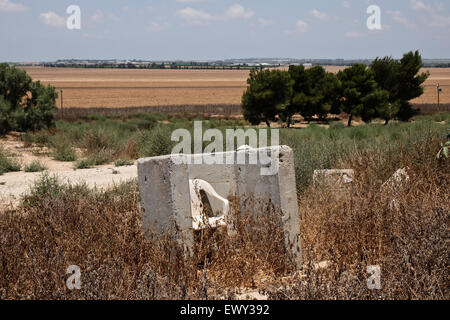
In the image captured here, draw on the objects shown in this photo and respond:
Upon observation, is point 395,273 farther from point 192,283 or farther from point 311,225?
point 311,225

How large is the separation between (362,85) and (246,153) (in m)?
32.7

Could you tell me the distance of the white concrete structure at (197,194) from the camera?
16.5 ft

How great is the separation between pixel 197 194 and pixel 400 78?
3637 cm

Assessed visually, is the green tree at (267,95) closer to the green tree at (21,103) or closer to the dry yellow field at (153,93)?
the green tree at (21,103)

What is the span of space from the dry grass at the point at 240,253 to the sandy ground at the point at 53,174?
367cm

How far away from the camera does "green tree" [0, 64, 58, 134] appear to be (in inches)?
733

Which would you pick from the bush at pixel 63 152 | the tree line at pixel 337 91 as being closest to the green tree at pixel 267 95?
the tree line at pixel 337 91

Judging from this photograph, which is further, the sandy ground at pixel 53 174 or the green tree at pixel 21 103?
the green tree at pixel 21 103

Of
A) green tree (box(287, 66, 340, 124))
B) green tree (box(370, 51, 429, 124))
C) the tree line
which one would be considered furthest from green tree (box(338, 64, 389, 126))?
green tree (box(370, 51, 429, 124))

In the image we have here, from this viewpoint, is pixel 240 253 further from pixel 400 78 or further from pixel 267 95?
pixel 400 78

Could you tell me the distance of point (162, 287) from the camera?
374 centimetres

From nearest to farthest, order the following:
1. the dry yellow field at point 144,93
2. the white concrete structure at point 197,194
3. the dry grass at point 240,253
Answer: the dry grass at point 240,253 → the white concrete structure at point 197,194 → the dry yellow field at point 144,93

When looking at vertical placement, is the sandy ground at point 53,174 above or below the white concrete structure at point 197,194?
below
